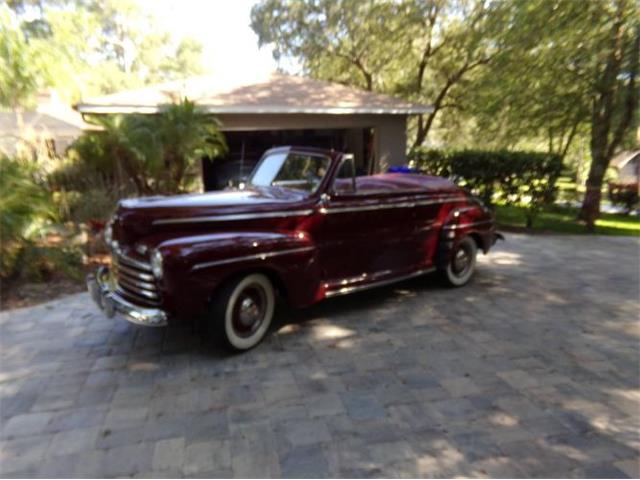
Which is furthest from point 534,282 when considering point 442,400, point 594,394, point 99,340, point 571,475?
point 99,340

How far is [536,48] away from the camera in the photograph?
33.5 ft

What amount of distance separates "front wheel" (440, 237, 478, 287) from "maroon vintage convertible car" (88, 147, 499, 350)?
251 mm

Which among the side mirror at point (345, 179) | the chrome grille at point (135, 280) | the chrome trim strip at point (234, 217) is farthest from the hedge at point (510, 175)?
the chrome grille at point (135, 280)

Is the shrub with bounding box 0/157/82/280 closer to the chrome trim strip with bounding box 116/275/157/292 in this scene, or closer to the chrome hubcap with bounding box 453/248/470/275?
the chrome trim strip with bounding box 116/275/157/292

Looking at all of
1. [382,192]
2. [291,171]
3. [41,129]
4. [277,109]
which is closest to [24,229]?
[291,171]

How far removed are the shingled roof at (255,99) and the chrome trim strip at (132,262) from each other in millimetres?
6732

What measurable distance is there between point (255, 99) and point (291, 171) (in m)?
7.20

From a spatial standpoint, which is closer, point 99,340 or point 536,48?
point 99,340

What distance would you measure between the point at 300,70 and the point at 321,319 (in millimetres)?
21077

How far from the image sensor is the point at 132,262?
12.5ft

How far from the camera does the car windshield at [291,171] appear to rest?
464 centimetres

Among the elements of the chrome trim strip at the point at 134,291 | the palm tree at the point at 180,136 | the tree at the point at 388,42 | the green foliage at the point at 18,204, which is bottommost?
the chrome trim strip at the point at 134,291

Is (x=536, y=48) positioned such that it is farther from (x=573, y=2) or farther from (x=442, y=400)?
(x=442, y=400)

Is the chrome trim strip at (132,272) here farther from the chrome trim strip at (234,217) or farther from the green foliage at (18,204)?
the green foliage at (18,204)
